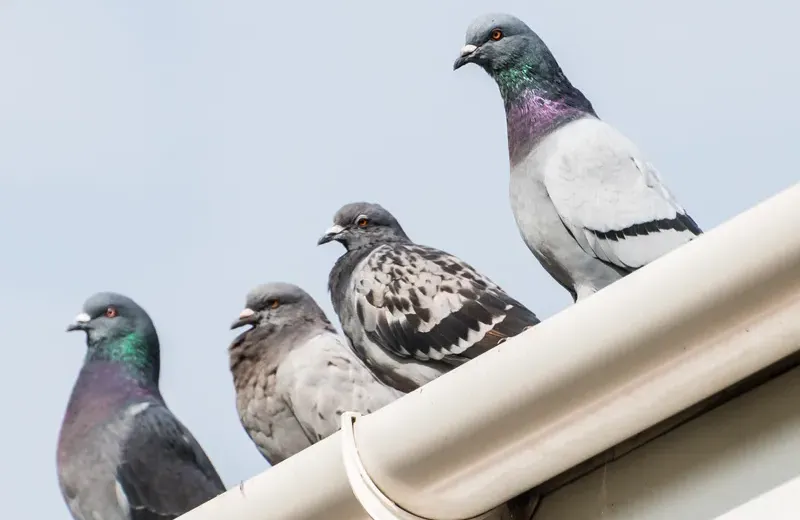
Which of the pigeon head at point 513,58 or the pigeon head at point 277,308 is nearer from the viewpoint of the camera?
the pigeon head at point 513,58

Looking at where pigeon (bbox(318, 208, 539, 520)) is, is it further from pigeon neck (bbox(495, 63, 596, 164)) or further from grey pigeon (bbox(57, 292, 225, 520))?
grey pigeon (bbox(57, 292, 225, 520))

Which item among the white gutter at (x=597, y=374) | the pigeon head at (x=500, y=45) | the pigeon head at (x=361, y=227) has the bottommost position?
the pigeon head at (x=361, y=227)

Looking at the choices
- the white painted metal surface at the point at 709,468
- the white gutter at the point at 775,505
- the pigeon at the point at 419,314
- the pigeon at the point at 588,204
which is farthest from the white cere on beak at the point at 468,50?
the white gutter at the point at 775,505

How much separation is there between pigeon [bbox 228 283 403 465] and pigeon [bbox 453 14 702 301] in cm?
138

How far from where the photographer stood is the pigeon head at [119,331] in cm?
853

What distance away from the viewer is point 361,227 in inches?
353

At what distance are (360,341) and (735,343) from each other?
4.33 metres

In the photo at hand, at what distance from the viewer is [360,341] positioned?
7746 mm

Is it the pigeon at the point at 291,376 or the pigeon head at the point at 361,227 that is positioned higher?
the pigeon head at the point at 361,227

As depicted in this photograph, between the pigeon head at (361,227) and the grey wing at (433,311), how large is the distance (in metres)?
0.97

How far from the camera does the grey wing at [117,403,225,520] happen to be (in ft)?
24.7

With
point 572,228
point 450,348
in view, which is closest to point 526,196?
point 572,228

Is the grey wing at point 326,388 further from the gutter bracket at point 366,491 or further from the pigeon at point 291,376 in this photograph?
the gutter bracket at point 366,491

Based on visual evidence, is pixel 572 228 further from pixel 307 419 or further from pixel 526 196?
pixel 307 419
